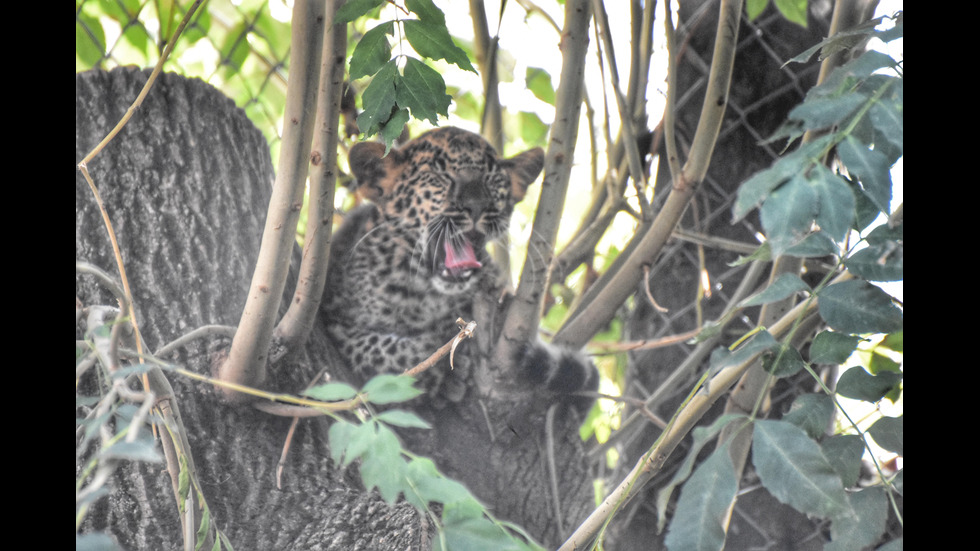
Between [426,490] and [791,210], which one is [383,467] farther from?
[791,210]

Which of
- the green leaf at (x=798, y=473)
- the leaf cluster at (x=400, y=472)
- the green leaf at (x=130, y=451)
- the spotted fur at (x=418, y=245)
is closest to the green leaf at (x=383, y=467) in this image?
the leaf cluster at (x=400, y=472)

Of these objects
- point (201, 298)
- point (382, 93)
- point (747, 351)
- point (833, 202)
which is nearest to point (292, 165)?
point (382, 93)

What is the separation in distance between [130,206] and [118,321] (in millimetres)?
945

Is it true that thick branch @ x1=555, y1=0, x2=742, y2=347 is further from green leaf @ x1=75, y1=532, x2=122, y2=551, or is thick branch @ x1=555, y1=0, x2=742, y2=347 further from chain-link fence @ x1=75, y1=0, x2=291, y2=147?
green leaf @ x1=75, y1=532, x2=122, y2=551

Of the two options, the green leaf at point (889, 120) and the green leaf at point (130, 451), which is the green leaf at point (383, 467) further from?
the green leaf at point (889, 120)

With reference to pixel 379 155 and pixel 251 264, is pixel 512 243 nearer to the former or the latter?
pixel 379 155

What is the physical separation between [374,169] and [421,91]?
1.32 metres

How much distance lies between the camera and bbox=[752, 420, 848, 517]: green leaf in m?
0.99

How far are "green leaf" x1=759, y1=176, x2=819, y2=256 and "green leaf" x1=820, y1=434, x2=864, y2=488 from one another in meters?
0.44

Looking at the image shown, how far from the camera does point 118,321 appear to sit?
1.09 metres

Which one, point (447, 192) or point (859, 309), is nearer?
point (859, 309)

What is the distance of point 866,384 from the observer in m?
1.24
